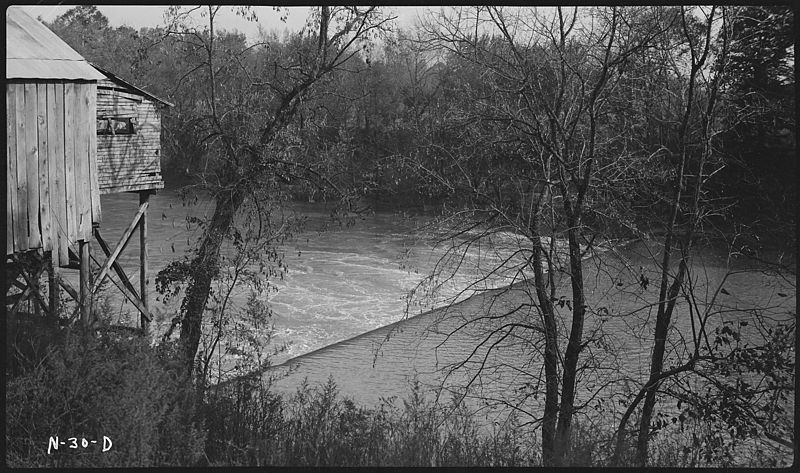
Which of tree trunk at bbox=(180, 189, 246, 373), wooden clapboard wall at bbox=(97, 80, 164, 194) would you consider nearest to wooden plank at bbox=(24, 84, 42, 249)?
tree trunk at bbox=(180, 189, 246, 373)

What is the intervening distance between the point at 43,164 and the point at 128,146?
3548 mm

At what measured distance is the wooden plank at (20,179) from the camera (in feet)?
21.7

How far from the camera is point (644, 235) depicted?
22.8 ft

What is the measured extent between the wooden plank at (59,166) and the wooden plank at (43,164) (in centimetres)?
7

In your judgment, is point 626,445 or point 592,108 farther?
point 592,108

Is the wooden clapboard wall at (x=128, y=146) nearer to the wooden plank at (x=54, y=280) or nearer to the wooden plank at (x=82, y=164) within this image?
the wooden plank at (x=54, y=280)

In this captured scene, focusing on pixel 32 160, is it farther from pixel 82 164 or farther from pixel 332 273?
pixel 332 273

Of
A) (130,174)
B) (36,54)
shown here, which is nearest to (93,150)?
(36,54)

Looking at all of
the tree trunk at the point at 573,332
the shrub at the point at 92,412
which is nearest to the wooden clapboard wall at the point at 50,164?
the shrub at the point at 92,412

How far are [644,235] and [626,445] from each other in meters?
1.91

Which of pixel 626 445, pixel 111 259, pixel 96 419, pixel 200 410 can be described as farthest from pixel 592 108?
pixel 111 259

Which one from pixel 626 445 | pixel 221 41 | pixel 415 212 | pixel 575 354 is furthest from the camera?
pixel 415 212

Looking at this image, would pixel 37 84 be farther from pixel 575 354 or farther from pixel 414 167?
pixel 575 354

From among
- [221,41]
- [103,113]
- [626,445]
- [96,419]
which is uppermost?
[221,41]
